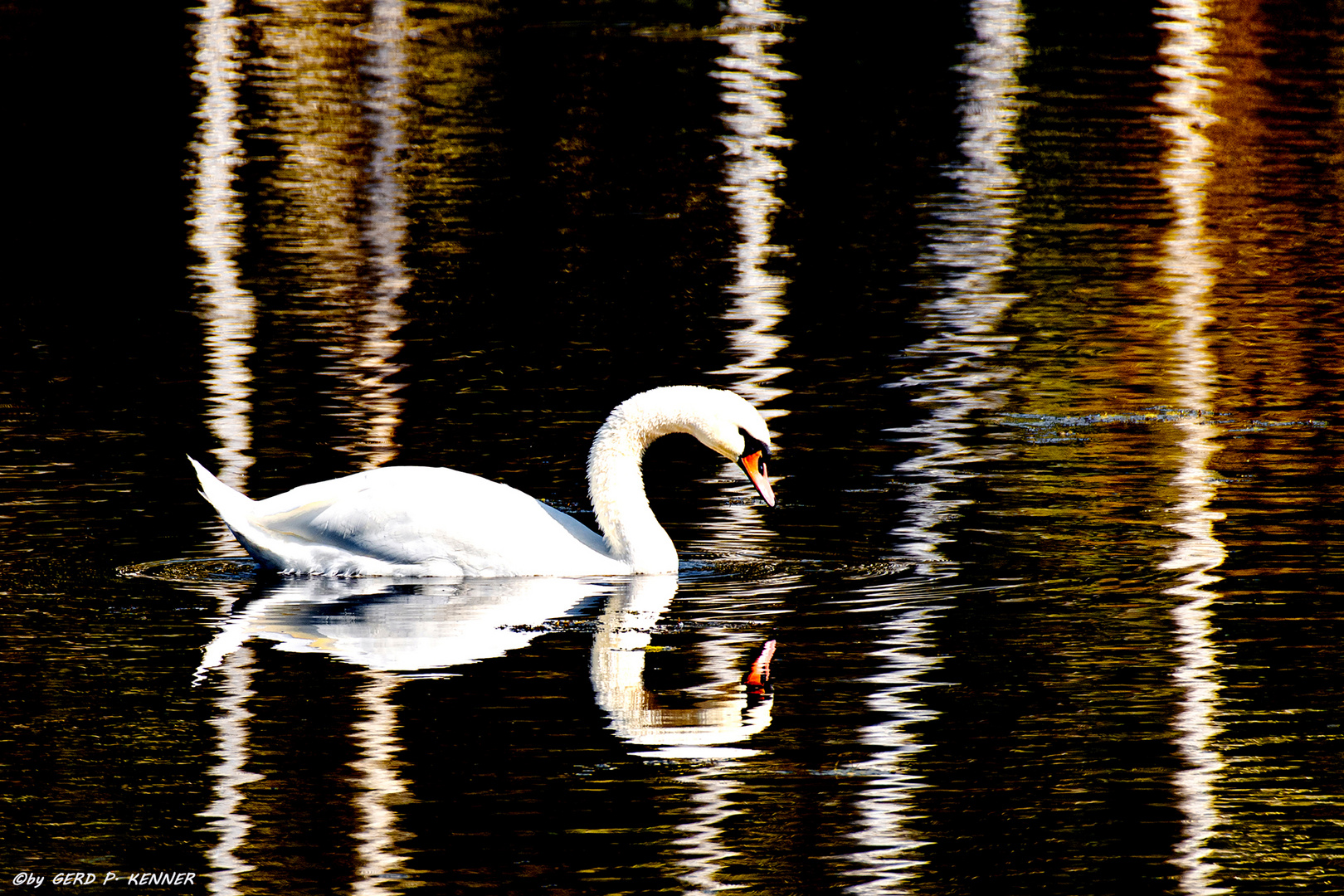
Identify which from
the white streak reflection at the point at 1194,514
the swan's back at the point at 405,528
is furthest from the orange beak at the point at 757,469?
the white streak reflection at the point at 1194,514

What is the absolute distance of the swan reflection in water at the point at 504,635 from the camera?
25.7 feet

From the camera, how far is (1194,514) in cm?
1083

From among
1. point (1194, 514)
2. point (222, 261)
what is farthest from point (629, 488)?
point (222, 261)

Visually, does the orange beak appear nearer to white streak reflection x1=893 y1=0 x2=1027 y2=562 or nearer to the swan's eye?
the swan's eye

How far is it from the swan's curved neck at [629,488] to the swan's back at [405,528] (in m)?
0.13

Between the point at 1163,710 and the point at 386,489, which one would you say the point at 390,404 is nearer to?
the point at 386,489

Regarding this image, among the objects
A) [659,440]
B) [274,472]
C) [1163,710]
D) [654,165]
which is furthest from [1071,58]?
[1163,710]

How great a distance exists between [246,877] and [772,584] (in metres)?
3.85

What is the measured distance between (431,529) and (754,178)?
14611 mm

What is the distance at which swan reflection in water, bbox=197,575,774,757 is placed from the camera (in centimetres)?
783

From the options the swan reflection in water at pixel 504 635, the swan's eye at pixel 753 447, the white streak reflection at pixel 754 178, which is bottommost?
the white streak reflection at pixel 754 178

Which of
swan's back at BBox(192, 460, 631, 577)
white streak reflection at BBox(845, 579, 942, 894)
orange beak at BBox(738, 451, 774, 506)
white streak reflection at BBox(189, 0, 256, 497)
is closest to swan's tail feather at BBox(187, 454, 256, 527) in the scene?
swan's back at BBox(192, 460, 631, 577)

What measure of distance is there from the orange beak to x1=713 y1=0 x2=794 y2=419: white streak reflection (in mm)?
2805

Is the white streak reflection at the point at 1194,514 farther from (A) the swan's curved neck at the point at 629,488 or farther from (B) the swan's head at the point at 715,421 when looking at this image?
(A) the swan's curved neck at the point at 629,488
